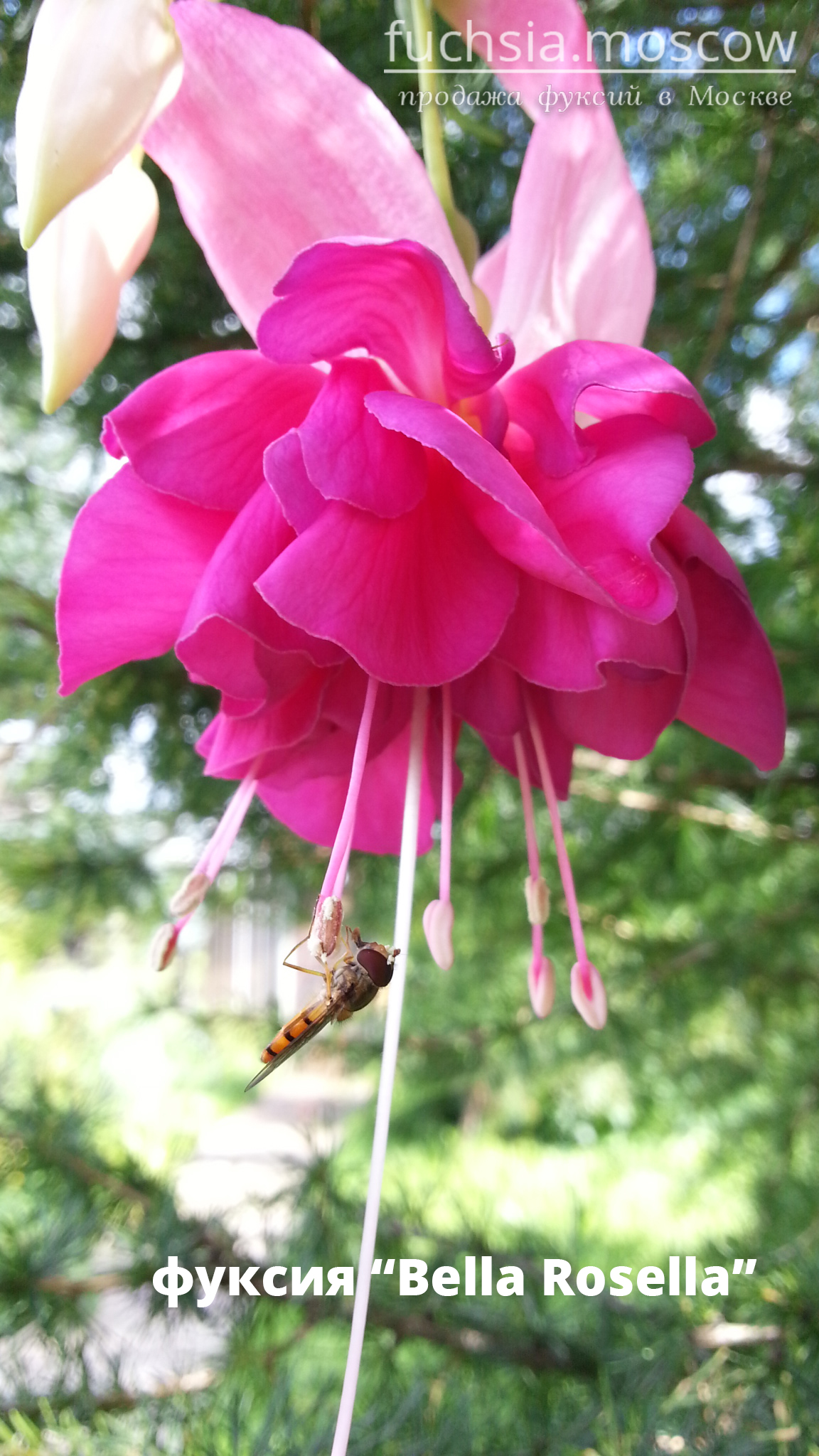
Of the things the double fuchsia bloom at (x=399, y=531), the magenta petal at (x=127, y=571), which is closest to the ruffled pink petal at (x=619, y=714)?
the double fuchsia bloom at (x=399, y=531)

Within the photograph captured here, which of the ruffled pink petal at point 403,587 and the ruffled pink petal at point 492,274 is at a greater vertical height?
the ruffled pink petal at point 492,274

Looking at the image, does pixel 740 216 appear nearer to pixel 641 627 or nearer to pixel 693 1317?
pixel 641 627

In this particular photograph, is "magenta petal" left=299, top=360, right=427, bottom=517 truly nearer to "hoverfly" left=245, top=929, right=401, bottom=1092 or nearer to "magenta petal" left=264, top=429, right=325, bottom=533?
"magenta petal" left=264, top=429, right=325, bottom=533

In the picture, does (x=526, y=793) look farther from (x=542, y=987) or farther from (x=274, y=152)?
(x=274, y=152)

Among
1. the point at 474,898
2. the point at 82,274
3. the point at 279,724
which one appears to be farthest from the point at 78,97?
the point at 474,898

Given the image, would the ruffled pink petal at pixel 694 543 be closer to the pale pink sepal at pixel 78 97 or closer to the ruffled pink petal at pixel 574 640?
the ruffled pink petal at pixel 574 640

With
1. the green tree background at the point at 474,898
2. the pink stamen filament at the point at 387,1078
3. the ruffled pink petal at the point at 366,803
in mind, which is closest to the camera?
the pink stamen filament at the point at 387,1078
